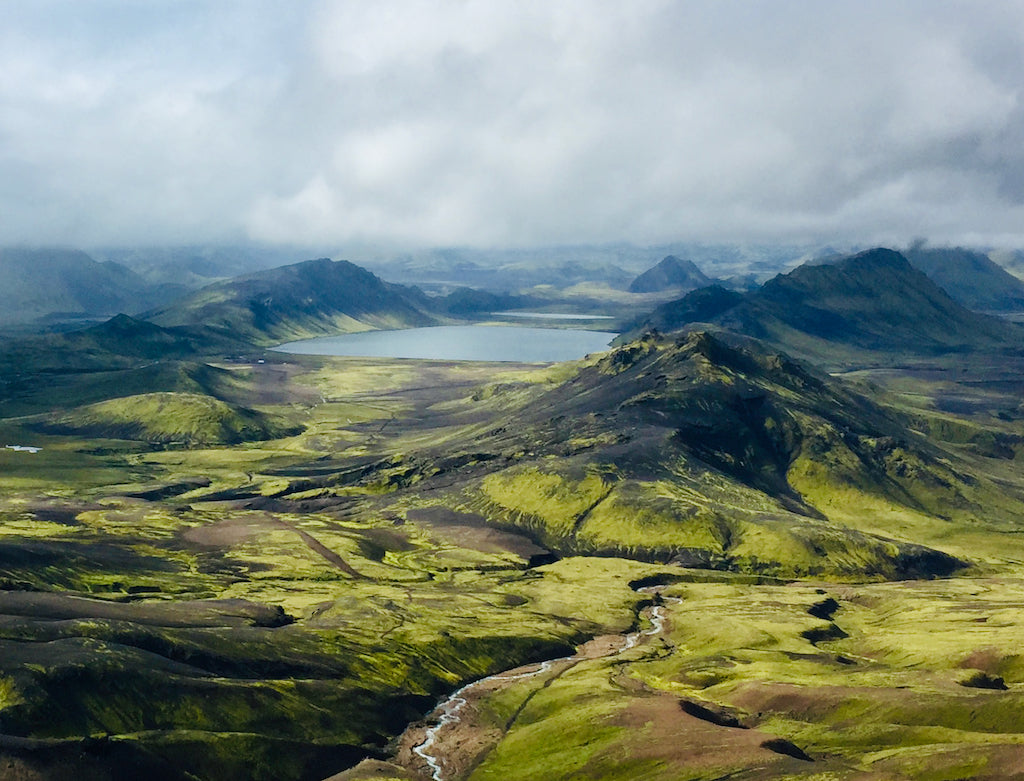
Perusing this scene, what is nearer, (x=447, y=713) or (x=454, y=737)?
(x=454, y=737)

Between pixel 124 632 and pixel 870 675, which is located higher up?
pixel 124 632

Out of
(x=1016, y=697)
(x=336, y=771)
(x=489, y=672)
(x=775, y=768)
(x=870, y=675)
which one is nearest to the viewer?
(x=775, y=768)

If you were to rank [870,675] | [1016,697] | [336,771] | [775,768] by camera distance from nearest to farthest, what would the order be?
1. [775,768]
2. [1016,697]
3. [336,771]
4. [870,675]

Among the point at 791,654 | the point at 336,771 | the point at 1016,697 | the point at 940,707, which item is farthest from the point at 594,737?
the point at 791,654

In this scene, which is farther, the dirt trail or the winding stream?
the winding stream

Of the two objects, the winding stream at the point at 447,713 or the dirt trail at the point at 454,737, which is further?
the winding stream at the point at 447,713

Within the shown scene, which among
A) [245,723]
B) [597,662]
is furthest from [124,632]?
[597,662]

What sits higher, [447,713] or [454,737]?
[454,737]

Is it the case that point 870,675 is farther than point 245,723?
Yes

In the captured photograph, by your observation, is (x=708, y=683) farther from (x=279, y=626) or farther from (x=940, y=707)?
(x=279, y=626)

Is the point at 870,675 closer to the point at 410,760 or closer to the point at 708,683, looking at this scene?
the point at 708,683
